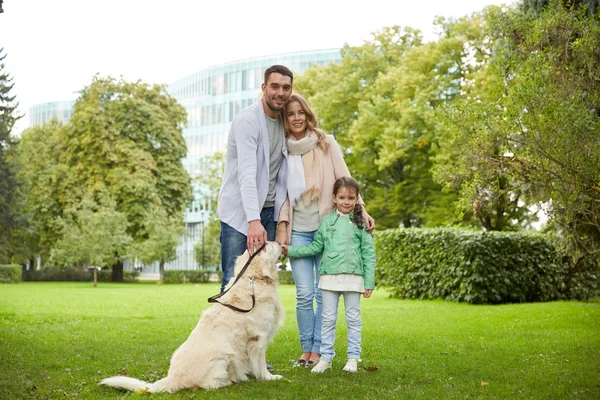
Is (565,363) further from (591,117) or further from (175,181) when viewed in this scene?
(175,181)

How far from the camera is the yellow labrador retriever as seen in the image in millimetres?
5543

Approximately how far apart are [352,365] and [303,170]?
216cm

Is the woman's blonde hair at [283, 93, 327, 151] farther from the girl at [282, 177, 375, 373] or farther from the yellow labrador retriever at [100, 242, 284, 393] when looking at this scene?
the yellow labrador retriever at [100, 242, 284, 393]

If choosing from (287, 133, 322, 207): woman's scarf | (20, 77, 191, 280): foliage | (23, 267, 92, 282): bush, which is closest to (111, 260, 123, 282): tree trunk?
(20, 77, 191, 280): foliage

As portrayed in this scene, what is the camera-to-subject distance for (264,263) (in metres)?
6.06

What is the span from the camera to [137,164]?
4181 cm

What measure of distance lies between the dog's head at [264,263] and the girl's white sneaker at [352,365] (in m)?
1.33

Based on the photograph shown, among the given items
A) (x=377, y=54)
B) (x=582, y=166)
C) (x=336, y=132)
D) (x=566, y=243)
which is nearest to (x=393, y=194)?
(x=336, y=132)

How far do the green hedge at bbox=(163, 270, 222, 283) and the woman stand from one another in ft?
133

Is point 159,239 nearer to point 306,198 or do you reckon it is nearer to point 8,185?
Answer: point 8,185

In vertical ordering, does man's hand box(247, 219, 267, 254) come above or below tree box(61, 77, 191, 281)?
below

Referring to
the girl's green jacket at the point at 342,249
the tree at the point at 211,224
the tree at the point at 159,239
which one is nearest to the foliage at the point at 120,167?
the tree at the point at 159,239

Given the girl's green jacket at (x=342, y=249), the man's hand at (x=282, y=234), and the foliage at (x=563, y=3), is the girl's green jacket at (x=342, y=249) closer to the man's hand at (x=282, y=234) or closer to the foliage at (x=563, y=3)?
the man's hand at (x=282, y=234)

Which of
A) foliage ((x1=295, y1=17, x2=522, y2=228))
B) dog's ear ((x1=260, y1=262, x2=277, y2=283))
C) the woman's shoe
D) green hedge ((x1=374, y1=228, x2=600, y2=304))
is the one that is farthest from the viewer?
foliage ((x1=295, y1=17, x2=522, y2=228))
